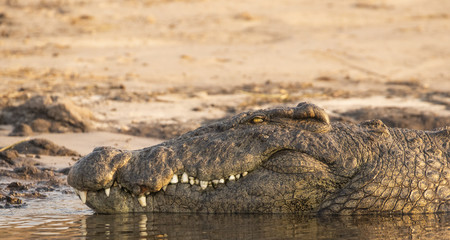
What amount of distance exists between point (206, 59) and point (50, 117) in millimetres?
4598

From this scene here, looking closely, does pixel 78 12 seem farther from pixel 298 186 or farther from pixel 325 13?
pixel 298 186

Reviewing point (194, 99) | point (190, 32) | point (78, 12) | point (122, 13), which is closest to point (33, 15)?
point (78, 12)

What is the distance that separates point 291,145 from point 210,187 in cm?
63

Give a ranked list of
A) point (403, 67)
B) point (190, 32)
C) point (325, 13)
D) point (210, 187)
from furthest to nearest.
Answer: point (325, 13), point (190, 32), point (403, 67), point (210, 187)

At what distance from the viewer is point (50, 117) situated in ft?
27.9

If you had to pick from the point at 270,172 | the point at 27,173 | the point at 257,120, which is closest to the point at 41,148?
the point at 27,173

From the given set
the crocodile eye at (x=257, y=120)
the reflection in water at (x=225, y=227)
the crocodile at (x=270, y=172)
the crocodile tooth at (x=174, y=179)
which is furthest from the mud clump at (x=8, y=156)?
the crocodile eye at (x=257, y=120)

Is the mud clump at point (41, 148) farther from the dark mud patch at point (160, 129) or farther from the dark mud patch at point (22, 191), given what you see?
the dark mud patch at point (160, 129)

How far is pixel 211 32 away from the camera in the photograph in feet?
47.6

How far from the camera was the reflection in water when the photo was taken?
174 inches

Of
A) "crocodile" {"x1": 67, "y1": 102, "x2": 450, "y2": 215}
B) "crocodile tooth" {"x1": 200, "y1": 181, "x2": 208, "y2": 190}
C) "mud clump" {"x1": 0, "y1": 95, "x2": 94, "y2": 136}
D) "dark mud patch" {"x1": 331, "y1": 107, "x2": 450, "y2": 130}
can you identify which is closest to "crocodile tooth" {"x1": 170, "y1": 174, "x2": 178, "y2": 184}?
"crocodile" {"x1": 67, "y1": 102, "x2": 450, "y2": 215}

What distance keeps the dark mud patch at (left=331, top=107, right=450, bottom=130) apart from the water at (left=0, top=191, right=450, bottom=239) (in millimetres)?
4367

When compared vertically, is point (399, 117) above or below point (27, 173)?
above

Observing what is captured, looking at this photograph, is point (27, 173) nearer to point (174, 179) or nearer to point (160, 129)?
point (174, 179)
